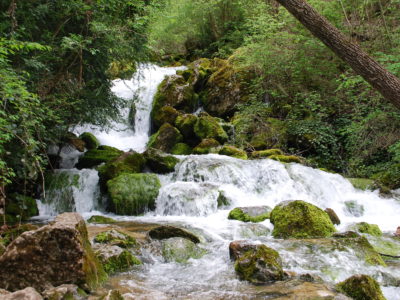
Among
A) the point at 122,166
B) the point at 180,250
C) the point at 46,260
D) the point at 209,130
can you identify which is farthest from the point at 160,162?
the point at 46,260

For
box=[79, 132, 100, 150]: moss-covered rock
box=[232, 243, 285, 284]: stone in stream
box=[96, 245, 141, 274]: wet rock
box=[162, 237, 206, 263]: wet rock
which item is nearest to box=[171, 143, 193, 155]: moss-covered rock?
box=[79, 132, 100, 150]: moss-covered rock

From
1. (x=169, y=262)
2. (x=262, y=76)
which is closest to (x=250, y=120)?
(x=262, y=76)

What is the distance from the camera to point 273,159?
11398mm

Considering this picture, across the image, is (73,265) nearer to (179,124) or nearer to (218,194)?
(218,194)

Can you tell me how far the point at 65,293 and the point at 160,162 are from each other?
7.54 metres

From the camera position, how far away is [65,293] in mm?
3127

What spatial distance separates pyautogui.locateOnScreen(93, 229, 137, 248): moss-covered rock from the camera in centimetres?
510

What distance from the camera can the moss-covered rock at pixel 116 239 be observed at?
16.7 ft

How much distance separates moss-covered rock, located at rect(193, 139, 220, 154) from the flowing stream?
1.73 m

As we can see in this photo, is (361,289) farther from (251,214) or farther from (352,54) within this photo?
(251,214)

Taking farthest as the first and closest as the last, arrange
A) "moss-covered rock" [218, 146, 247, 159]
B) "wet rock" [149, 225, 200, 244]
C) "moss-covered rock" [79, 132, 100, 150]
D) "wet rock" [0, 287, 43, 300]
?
"moss-covered rock" [79, 132, 100, 150] < "moss-covered rock" [218, 146, 247, 159] < "wet rock" [149, 225, 200, 244] < "wet rock" [0, 287, 43, 300]

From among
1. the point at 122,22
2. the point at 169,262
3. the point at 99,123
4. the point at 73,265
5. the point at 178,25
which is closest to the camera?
the point at 73,265

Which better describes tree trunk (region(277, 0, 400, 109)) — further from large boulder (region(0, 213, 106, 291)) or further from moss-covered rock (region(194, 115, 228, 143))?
moss-covered rock (region(194, 115, 228, 143))

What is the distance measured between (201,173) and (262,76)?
23.0 ft
